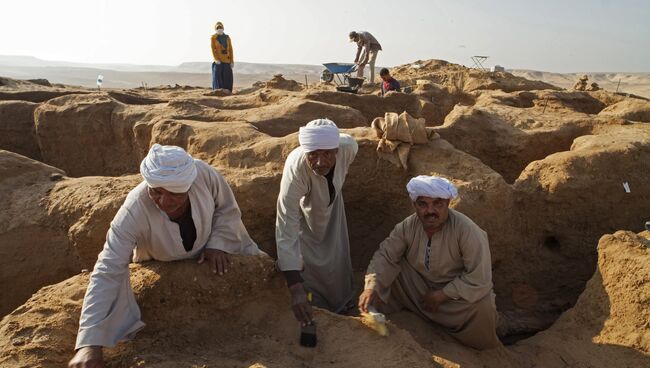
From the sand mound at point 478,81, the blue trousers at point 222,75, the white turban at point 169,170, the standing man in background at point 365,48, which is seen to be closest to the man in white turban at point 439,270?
the white turban at point 169,170

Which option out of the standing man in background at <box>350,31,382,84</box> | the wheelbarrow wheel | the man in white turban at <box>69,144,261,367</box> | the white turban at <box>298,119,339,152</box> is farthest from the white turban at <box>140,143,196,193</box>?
the wheelbarrow wheel

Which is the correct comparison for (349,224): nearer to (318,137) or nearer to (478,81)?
(318,137)

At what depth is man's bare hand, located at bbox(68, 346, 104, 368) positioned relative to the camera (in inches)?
78.5

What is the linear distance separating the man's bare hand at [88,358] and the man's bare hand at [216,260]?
0.67 m

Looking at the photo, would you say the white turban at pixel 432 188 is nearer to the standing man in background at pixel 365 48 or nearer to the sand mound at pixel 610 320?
the sand mound at pixel 610 320

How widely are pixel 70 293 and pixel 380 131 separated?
3.11m

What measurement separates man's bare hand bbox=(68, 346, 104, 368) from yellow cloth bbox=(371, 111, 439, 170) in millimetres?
3180

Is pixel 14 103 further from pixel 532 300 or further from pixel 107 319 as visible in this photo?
pixel 532 300

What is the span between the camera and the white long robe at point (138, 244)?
211 centimetres

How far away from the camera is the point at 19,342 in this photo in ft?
7.00

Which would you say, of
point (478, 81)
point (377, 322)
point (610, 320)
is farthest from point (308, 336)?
point (478, 81)

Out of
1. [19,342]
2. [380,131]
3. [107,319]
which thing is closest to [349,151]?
[380,131]

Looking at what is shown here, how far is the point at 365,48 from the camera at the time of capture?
11336 mm

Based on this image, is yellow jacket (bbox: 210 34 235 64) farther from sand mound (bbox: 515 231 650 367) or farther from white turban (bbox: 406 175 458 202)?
sand mound (bbox: 515 231 650 367)
